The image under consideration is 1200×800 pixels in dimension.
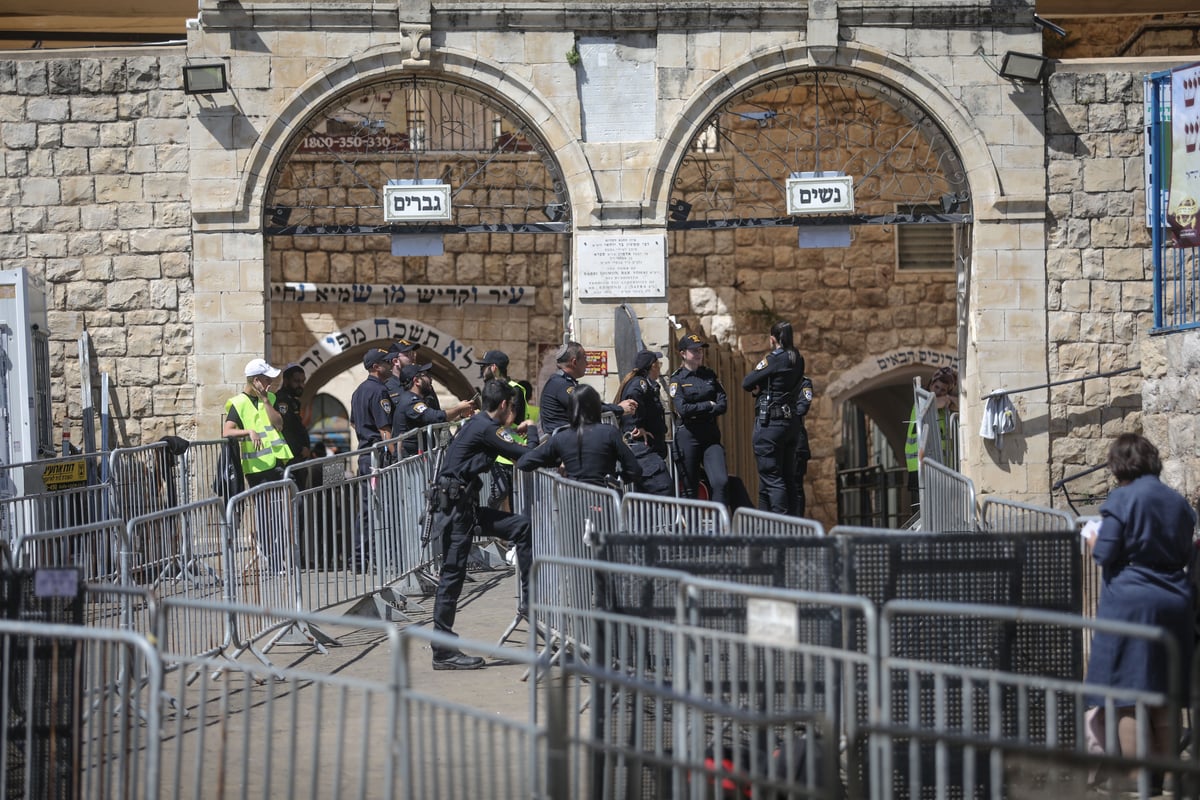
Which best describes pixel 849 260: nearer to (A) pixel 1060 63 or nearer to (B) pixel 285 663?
(A) pixel 1060 63

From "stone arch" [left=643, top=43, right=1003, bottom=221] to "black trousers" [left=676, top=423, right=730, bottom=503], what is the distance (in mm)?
2625

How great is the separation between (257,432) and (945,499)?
215 inches

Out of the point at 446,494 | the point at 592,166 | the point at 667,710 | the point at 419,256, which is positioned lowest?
the point at 667,710

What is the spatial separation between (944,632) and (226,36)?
10.4 metres

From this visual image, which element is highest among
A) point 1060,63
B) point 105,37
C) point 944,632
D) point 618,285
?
point 105,37

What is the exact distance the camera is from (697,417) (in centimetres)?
1287

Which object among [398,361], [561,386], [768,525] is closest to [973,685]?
[768,525]

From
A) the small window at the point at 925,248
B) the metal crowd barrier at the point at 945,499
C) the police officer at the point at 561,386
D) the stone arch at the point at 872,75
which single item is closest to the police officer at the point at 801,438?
the metal crowd barrier at the point at 945,499

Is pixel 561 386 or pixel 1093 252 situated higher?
pixel 1093 252

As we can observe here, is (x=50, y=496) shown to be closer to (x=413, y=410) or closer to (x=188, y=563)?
(x=188, y=563)

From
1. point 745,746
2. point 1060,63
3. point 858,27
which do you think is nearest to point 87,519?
point 745,746

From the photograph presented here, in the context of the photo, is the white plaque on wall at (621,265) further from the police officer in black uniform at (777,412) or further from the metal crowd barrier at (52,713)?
the metal crowd barrier at (52,713)

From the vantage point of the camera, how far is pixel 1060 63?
14.9 meters

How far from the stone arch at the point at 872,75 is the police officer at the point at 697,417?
237 cm
